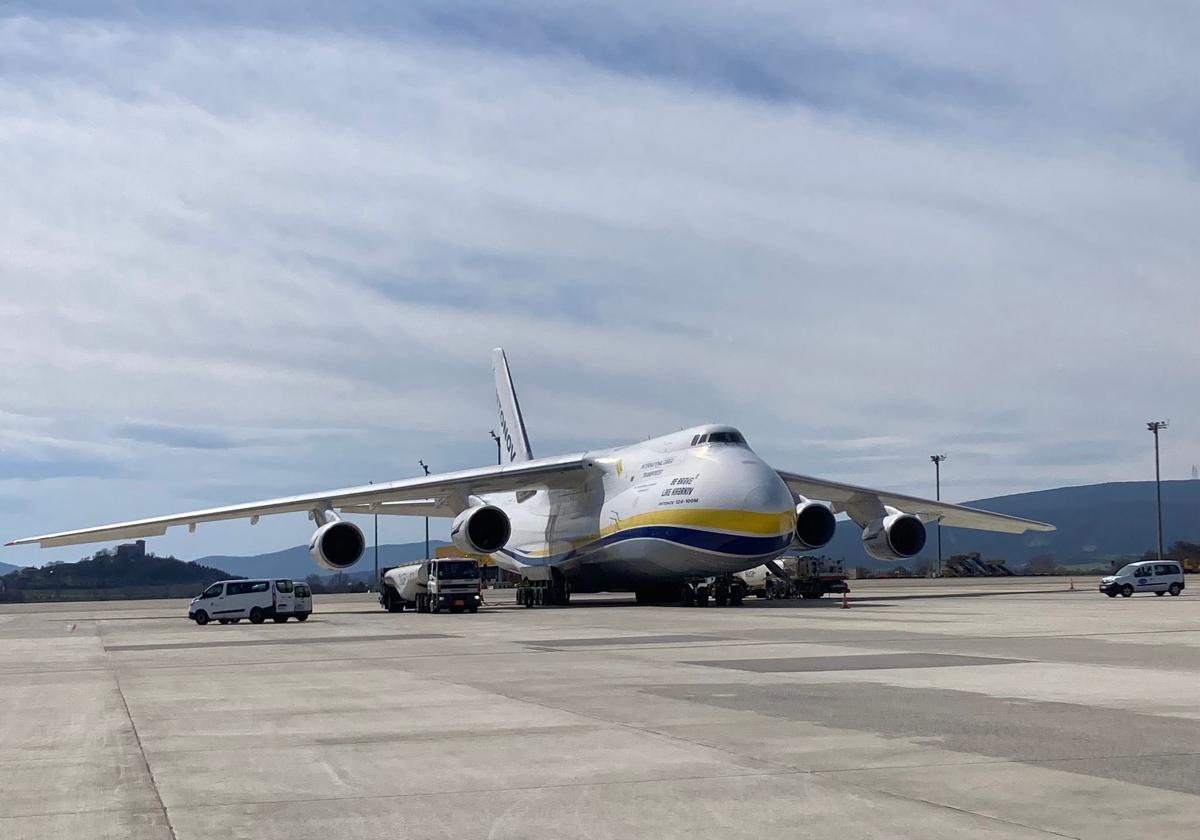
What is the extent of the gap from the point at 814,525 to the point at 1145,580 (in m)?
10.7

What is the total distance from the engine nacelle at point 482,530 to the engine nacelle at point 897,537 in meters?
11.2

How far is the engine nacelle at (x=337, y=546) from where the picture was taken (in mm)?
39812

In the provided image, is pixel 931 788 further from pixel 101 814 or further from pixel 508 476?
pixel 508 476

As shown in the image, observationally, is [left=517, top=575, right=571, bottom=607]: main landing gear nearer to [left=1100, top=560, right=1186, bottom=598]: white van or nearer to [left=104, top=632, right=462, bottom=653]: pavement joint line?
[left=1100, top=560, right=1186, bottom=598]: white van

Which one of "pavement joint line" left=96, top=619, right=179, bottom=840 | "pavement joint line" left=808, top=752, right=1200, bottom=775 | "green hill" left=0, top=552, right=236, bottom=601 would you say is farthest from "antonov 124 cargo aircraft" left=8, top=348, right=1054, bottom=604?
"green hill" left=0, top=552, right=236, bottom=601

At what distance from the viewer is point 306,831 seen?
6.82 metres

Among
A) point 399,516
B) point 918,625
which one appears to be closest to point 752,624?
point 918,625

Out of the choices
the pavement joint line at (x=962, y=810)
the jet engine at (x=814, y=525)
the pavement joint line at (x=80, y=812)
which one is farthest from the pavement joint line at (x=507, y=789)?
the jet engine at (x=814, y=525)

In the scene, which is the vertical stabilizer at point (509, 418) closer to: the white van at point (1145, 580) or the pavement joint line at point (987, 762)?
the white van at point (1145, 580)

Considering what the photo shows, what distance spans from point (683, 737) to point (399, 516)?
40.2 meters

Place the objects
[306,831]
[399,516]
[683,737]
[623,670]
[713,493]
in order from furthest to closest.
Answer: [399,516] < [713,493] < [623,670] < [683,737] < [306,831]

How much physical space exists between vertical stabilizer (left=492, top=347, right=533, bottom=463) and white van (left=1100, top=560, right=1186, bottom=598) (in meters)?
22.3

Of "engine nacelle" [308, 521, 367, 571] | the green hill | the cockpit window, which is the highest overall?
the cockpit window

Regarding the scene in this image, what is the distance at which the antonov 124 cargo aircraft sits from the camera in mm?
34656
